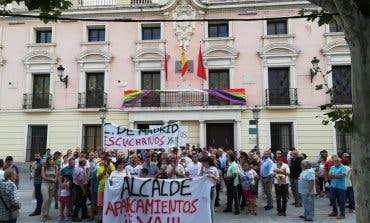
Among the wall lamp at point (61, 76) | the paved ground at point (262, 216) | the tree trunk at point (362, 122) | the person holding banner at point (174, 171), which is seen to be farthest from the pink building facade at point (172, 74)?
the tree trunk at point (362, 122)

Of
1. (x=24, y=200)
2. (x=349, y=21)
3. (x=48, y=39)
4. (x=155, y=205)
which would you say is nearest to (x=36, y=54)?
(x=48, y=39)

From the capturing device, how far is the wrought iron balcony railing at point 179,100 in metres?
22.9

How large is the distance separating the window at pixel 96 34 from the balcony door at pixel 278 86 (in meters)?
10.8

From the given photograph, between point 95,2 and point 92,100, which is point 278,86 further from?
point 95,2

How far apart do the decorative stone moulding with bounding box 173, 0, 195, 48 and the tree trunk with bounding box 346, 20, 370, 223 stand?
790 inches

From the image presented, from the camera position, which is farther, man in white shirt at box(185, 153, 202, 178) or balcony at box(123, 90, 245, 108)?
balcony at box(123, 90, 245, 108)

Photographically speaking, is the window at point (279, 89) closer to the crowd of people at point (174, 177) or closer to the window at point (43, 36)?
the crowd of people at point (174, 177)

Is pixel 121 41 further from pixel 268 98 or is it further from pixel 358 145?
pixel 358 145

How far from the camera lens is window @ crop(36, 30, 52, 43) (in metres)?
25.3

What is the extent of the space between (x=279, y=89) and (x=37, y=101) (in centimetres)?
1480

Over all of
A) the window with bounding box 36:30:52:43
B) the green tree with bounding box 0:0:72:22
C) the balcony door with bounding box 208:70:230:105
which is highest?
the window with bounding box 36:30:52:43

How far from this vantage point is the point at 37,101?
80.1ft

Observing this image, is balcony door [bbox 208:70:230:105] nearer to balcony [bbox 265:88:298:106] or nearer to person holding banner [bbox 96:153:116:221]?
balcony [bbox 265:88:298:106]

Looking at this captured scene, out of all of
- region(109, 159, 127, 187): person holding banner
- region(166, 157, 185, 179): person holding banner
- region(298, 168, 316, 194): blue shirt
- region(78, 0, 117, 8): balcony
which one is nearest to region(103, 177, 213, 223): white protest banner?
region(109, 159, 127, 187): person holding banner
